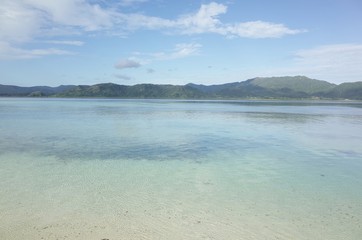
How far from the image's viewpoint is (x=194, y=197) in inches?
404

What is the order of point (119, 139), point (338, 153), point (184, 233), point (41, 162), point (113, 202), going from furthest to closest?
point (119, 139) < point (338, 153) < point (41, 162) < point (113, 202) < point (184, 233)

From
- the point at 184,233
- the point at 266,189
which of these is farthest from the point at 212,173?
the point at 184,233

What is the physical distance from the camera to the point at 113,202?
962 centimetres

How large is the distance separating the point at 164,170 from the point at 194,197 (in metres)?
3.74

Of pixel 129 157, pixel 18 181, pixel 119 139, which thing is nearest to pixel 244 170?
pixel 129 157

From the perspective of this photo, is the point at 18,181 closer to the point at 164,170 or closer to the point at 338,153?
the point at 164,170

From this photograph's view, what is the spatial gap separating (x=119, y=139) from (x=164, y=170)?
32.8 feet

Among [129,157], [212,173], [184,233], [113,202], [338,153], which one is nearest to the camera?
[184,233]

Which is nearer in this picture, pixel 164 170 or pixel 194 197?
pixel 194 197

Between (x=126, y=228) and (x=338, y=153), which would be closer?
(x=126, y=228)

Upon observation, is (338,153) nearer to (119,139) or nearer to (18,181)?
(119,139)

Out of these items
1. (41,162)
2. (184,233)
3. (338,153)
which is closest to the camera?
(184,233)

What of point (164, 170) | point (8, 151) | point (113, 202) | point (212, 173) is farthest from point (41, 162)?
point (212, 173)

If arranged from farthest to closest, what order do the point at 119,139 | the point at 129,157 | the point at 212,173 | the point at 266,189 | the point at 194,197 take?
the point at 119,139 → the point at 129,157 → the point at 212,173 → the point at 266,189 → the point at 194,197
